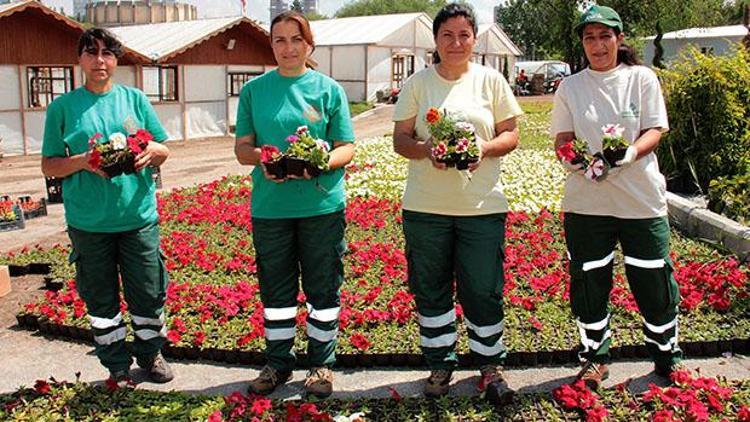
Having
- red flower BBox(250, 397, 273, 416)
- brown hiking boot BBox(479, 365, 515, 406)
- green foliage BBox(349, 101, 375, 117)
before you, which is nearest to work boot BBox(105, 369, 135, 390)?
red flower BBox(250, 397, 273, 416)

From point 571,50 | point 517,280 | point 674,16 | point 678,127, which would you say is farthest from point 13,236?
point 674,16

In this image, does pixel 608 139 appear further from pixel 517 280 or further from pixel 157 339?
pixel 157 339

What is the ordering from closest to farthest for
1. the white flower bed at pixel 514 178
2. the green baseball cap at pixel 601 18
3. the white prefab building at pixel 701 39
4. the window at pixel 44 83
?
the green baseball cap at pixel 601 18
the white flower bed at pixel 514 178
the window at pixel 44 83
the white prefab building at pixel 701 39

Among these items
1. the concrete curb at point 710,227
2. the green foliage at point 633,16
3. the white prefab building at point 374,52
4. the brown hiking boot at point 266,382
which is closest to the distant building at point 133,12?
the white prefab building at point 374,52

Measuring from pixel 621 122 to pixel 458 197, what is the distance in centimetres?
99

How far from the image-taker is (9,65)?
1761cm

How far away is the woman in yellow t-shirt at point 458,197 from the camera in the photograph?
3915mm

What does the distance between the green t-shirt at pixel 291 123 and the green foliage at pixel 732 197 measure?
5.07 meters

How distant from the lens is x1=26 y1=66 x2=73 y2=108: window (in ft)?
61.5

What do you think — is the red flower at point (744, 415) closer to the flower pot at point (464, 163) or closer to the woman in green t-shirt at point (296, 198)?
the flower pot at point (464, 163)

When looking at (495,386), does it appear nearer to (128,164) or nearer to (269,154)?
(269,154)

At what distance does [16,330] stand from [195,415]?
256 centimetres

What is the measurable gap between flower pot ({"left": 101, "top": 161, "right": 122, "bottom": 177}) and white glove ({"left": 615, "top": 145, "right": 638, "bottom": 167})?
105 inches

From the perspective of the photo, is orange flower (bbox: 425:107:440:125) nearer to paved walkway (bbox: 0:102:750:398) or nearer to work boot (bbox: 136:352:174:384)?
paved walkway (bbox: 0:102:750:398)
